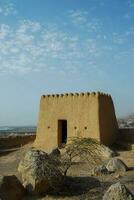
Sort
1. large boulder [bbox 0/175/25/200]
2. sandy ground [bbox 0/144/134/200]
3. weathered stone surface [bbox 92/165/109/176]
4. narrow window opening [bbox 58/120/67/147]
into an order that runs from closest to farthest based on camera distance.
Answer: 1. large boulder [bbox 0/175/25/200]
2. sandy ground [bbox 0/144/134/200]
3. weathered stone surface [bbox 92/165/109/176]
4. narrow window opening [bbox 58/120/67/147]

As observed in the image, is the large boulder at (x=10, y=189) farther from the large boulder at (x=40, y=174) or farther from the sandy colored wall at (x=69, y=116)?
the sandy colored wall at (x=69, y=116)

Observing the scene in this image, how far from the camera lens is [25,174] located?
34.9 feet

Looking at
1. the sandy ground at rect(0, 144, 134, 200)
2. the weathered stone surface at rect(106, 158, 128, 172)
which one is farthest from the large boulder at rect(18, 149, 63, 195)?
the weathered stone surface at rect(106, 158, 128, 172)

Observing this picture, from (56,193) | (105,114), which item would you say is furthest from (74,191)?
(105,114)

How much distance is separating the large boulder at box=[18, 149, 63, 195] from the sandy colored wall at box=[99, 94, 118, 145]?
856cm

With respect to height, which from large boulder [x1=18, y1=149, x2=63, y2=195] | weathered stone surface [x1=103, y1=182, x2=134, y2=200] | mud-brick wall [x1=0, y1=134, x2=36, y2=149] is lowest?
weathered stone surface [x1=103, y1=182, x2=134, y2=200]

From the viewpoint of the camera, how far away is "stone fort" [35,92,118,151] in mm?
19281

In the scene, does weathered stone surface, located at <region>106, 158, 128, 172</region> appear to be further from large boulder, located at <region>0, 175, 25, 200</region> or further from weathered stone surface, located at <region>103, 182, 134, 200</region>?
weathered stone surface, located at <region>103, 182, 134, 200</region>

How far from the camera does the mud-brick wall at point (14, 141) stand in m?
23.6

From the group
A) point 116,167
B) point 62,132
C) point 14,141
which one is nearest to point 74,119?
point 62,132

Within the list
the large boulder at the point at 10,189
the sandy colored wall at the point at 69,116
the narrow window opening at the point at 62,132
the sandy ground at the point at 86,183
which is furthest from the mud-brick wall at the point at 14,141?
the large boulder at the point at 10,189

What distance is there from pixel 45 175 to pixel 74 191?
0.96m

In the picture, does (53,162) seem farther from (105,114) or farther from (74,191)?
(105,114)

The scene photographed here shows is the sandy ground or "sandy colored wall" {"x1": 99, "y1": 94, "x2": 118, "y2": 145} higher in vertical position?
"sandy colored wall" {"x1": 99, "y1": 94, "x2": 118, "y2": 145}
